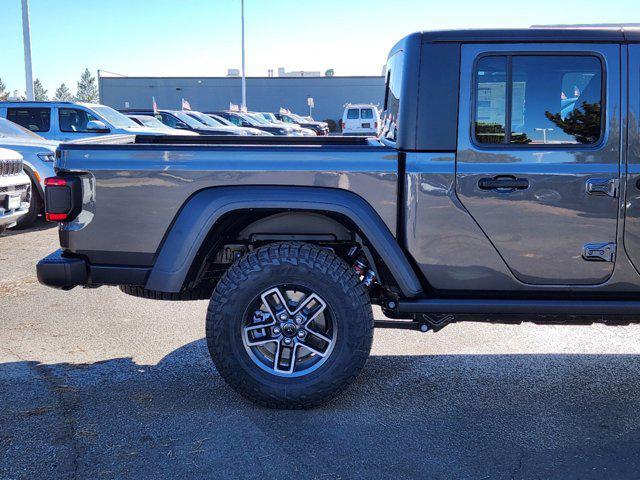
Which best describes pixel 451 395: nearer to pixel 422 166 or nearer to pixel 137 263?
pixel 422 166

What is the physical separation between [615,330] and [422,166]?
106 inches

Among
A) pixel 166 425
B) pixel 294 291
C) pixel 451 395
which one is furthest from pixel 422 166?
pixel 166 425

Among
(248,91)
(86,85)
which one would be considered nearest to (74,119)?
(248,91)

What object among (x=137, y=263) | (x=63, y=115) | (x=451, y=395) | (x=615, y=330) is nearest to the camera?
(x=137, y=263)

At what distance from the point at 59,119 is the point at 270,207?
1049 cm

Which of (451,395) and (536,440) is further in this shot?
(451,395)

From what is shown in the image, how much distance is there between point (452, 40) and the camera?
3.79 metres

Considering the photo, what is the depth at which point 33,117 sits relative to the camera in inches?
510

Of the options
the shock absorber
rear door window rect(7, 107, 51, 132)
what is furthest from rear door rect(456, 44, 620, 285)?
rear door window rect(7, 107, 51, 132)

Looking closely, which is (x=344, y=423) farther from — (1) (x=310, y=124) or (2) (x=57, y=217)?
(1) (x=310, y=124)

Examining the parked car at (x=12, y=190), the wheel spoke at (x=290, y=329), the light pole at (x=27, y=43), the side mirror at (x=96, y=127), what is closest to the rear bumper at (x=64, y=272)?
the wheel spoke at (x=290, y=329)

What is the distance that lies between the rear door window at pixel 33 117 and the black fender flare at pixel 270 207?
405 inches

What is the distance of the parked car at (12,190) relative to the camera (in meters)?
8.09

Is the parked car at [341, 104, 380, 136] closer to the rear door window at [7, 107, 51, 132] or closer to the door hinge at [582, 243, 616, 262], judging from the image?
the rear door window at [7, 107, 51, 132]
